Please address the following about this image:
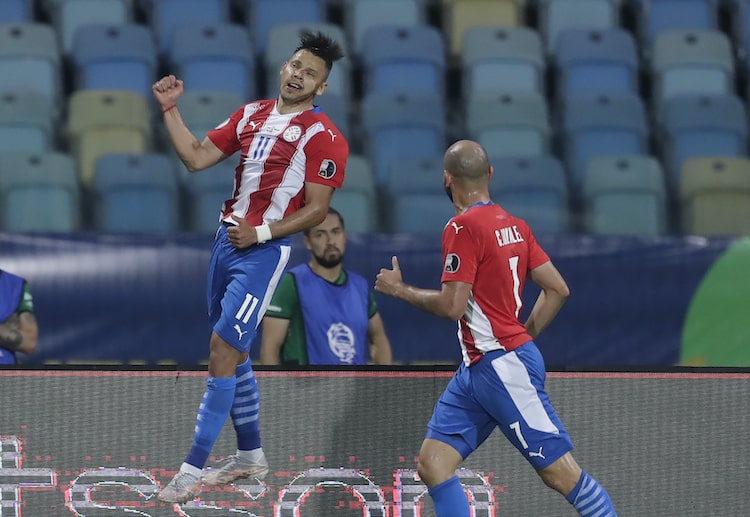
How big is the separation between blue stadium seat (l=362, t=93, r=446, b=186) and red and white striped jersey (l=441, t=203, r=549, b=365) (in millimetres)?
4709

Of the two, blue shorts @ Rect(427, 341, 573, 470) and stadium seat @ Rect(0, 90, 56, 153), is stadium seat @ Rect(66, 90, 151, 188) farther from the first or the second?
blue shorts @ Rect(427, 341, 573, 470)

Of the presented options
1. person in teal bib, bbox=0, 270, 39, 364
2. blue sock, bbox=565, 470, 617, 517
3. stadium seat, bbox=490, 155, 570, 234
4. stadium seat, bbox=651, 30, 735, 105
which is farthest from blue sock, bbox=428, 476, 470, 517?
stadium seat, bbox=651, 30, 735, 105

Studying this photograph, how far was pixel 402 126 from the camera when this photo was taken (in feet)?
34.9

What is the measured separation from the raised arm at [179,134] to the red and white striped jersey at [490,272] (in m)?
1.12

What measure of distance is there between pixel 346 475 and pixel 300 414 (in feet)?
1.09

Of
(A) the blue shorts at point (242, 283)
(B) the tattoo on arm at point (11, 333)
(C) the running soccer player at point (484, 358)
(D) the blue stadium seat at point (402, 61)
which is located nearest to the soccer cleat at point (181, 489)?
(A) the blue shorts at point (242, 283)

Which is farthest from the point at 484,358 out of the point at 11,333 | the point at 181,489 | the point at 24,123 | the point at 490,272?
the point at 24,123

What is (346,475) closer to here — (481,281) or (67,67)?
(481,281)

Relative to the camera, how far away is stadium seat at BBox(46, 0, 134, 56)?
1156 cm

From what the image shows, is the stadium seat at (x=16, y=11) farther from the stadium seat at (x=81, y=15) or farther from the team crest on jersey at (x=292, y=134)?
the team crest on jersey at (x=292, y=134)

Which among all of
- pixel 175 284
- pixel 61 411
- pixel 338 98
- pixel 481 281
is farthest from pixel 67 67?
pixel 481 281

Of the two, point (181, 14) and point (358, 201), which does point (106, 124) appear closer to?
point (181, 14)

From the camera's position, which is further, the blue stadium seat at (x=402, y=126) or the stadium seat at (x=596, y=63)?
the stadium seat at (x=596, y=63)

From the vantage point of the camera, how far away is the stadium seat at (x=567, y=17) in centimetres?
1211
